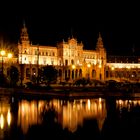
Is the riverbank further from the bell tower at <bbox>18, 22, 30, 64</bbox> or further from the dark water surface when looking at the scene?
the bell tower at <bbox>18, 22, 30, 64</bbox>

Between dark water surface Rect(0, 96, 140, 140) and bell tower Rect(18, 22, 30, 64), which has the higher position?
bell tower Rect(18, 22, 30, 64)

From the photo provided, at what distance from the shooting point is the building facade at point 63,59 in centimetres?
10175

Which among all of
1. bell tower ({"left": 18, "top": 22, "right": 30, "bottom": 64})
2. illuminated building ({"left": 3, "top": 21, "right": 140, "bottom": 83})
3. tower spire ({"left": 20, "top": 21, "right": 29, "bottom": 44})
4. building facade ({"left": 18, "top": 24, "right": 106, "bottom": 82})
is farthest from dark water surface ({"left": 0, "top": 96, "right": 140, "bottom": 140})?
tower spire ({"left": 20, "top": 21, "right": 29, "bottom": 44})

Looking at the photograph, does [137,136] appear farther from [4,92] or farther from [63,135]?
[4,92]

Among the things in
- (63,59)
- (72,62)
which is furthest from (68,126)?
(72,62)

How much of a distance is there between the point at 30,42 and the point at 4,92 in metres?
74.4

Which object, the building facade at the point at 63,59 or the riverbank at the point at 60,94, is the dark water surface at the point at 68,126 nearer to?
the riverbank at the point at 60,94

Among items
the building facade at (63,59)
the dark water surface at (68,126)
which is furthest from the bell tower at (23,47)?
the dark water surface at (68,126)

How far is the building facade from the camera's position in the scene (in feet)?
334

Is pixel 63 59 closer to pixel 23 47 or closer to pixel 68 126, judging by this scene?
pixel 23 47

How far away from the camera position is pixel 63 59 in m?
112

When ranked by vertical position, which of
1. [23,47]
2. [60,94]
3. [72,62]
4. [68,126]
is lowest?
[68,126]

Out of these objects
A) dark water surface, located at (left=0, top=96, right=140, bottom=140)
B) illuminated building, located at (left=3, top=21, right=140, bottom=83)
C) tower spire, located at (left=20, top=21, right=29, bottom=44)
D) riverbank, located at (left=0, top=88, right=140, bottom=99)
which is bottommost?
dark water surface, located at (left=0, top=96, right=140, bottom=140)

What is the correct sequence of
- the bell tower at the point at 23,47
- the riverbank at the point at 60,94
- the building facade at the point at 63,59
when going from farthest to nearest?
the bell tower at the point at 23,47 < the building facade at the point at 63,59 < the riverbank at the point at 60,94
